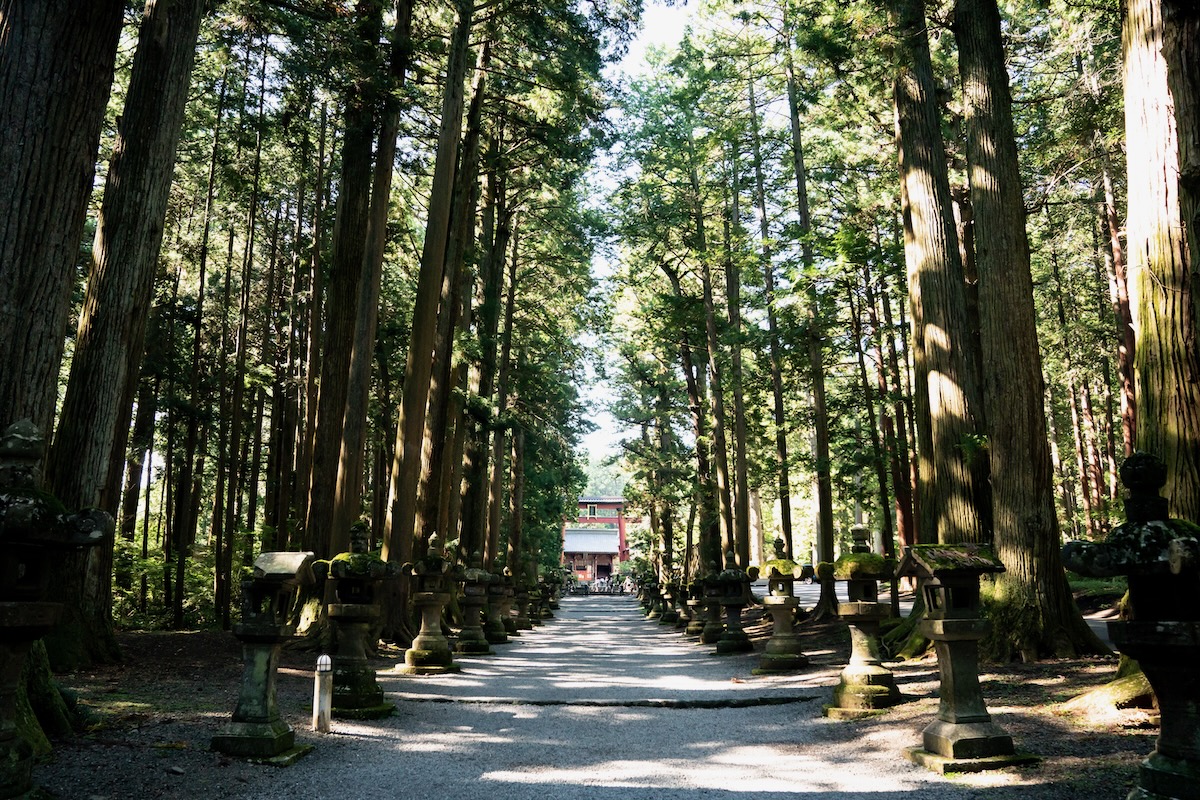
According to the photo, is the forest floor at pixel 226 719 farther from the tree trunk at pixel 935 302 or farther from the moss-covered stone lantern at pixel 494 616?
the moss-covered stone lantern at pixel 494 616

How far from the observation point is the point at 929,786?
4.98m

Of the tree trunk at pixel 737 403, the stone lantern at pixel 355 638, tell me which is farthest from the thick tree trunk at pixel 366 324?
the tree trunk at pixel 737 403

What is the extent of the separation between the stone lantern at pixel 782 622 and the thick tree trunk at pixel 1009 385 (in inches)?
142

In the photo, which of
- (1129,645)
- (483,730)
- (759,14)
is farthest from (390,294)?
(1129,645)

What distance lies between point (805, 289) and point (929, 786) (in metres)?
12.2

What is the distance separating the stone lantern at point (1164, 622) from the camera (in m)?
3.63

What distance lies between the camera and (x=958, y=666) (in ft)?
18.2

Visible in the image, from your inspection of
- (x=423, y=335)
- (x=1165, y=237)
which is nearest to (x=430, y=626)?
(x=423, y=335)

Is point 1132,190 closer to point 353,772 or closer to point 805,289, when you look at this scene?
point 353,772

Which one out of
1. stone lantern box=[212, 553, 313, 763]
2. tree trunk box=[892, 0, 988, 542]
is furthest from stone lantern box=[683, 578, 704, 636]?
stone lantern box=[212, 553, 313, 763]

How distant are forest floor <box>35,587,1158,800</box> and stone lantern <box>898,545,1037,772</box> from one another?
204 mm

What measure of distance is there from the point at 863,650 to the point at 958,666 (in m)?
2.40

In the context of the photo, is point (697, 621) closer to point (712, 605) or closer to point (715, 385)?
point (712, 605)

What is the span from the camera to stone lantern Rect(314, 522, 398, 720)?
745cm
